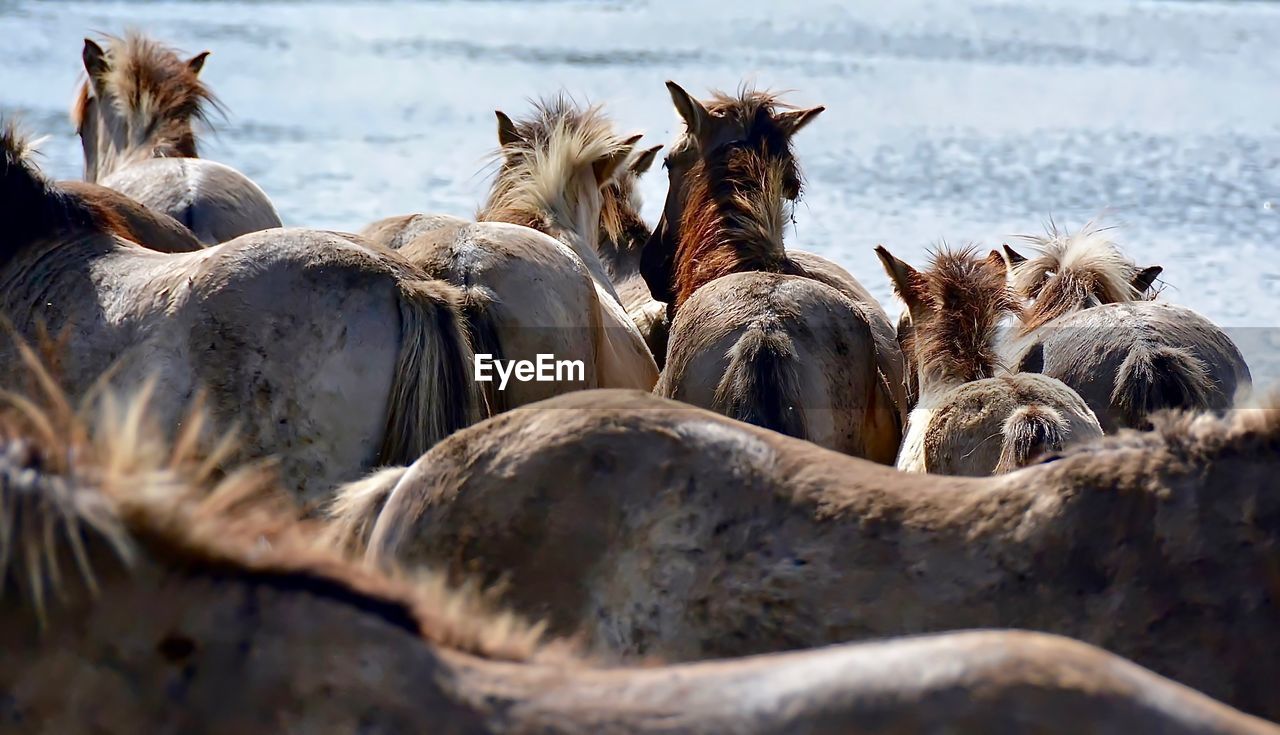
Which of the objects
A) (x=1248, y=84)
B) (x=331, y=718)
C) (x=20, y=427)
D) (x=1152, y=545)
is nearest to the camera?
(x=331, y=718)

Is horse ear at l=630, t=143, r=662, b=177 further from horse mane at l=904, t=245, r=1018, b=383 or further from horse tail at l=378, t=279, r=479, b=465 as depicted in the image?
horse tail at l=378, t=279, r=479, b=465

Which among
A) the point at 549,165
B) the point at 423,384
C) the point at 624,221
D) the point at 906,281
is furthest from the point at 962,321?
the point at 624,221

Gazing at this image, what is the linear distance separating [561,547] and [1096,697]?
1176mm

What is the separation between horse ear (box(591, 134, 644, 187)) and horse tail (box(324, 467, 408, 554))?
3.60m

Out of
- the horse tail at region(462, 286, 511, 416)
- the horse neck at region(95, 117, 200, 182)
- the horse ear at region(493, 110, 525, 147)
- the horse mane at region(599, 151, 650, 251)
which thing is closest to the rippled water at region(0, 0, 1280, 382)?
the horse neck at region(95, 117, 200, 182)

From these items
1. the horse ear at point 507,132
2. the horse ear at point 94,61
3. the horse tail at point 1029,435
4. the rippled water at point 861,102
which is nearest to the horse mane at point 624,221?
the horse ear at point 507,132

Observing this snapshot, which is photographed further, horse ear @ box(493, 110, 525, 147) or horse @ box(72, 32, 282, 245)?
horse @ box(72, 32, 282, 245)

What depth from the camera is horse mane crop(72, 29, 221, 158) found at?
23.0ft

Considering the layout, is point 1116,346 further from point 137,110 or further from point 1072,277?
point 137,110

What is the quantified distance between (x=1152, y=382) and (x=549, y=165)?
262 cm

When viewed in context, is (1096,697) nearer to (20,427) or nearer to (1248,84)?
(20,427)

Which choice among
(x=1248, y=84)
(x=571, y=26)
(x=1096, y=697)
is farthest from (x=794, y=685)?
(x=571, y=26)

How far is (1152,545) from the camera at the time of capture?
227cm

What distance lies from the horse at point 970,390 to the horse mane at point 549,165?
1521 millimetres
